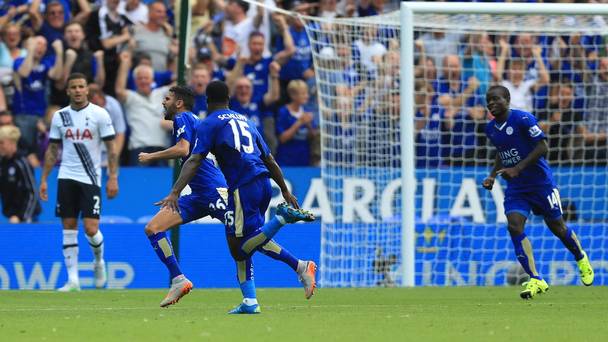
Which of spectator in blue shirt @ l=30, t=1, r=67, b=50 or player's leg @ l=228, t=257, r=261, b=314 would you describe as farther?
spectator in blue shirt @ l=30, t=1, r=67, b=50

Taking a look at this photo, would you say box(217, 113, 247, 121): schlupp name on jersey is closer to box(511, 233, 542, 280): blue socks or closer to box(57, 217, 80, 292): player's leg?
box(511, 233, 542, 280): blue socks

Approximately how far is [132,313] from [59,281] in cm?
651

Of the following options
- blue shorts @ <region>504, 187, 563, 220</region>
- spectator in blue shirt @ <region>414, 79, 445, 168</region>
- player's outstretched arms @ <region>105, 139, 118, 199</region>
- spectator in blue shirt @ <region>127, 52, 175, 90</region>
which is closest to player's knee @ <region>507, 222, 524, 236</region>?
blue shorts @ <region>504, 187, 563, 220</region>

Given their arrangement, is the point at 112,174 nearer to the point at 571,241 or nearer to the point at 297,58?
the point at 571,241

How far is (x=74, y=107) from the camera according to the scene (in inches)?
605

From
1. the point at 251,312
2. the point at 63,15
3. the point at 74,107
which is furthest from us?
the point at 63,15

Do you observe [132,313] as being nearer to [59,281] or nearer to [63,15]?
[59,281]

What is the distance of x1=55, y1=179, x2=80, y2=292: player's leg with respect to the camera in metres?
15.4

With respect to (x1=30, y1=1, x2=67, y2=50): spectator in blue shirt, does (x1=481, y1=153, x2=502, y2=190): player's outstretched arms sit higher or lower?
lower

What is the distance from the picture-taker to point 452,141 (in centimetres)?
1895

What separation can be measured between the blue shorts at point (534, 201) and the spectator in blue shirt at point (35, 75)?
7969 millimetres

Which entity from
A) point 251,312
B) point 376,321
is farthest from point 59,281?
point 376,321

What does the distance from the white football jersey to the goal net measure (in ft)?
12.1

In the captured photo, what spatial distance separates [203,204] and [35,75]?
740 centimetres
